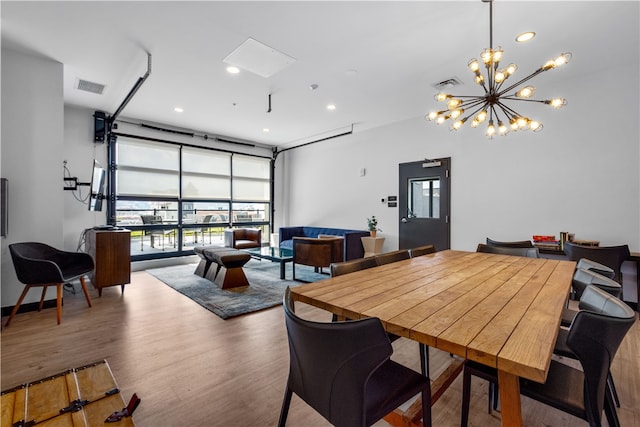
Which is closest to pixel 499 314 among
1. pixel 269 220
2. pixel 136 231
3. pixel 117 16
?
pixel 117 16

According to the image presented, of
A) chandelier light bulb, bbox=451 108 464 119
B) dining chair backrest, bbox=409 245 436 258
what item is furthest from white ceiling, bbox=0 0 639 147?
dining chair backrest, bbox=409 245 436 258

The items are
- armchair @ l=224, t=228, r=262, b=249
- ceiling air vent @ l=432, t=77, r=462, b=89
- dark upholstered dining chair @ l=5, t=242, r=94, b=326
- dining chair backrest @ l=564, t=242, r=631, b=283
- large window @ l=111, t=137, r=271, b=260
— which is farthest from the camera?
armchair @ l=224, t=228, r=262, b=249

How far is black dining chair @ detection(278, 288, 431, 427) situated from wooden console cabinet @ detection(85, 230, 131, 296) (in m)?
3.91

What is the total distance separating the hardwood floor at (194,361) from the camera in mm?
1741

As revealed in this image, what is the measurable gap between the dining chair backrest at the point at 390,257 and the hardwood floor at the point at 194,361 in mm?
809

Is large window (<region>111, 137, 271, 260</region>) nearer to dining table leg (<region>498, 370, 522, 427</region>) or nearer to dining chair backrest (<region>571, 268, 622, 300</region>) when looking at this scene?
dining table leg (<region>498, 370, 522, 427</region>)

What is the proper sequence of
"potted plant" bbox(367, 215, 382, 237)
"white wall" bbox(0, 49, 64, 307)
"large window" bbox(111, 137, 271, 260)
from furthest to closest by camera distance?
1. "potted plant" bbox(367, 215, 382, 237)
2. "large window" bbox(111, 137, 271, 260)
3. "white wall" bbox(0, 49, 64, 307)

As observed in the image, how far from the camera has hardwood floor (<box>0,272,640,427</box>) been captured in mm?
1741

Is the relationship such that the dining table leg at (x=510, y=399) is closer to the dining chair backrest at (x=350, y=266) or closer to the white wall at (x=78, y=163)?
the dining chair backrest at (x=350, y=266)

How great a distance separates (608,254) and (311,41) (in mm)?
3986

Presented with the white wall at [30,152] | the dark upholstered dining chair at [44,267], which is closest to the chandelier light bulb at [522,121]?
the dark upholstered dining chair at [44,267]

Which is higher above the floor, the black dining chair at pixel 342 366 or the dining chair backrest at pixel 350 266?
the dining chair backrest at pixel 350 266

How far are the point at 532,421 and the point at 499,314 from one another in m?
0.98

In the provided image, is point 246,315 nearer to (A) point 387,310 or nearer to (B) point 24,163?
(A) point 387,310
